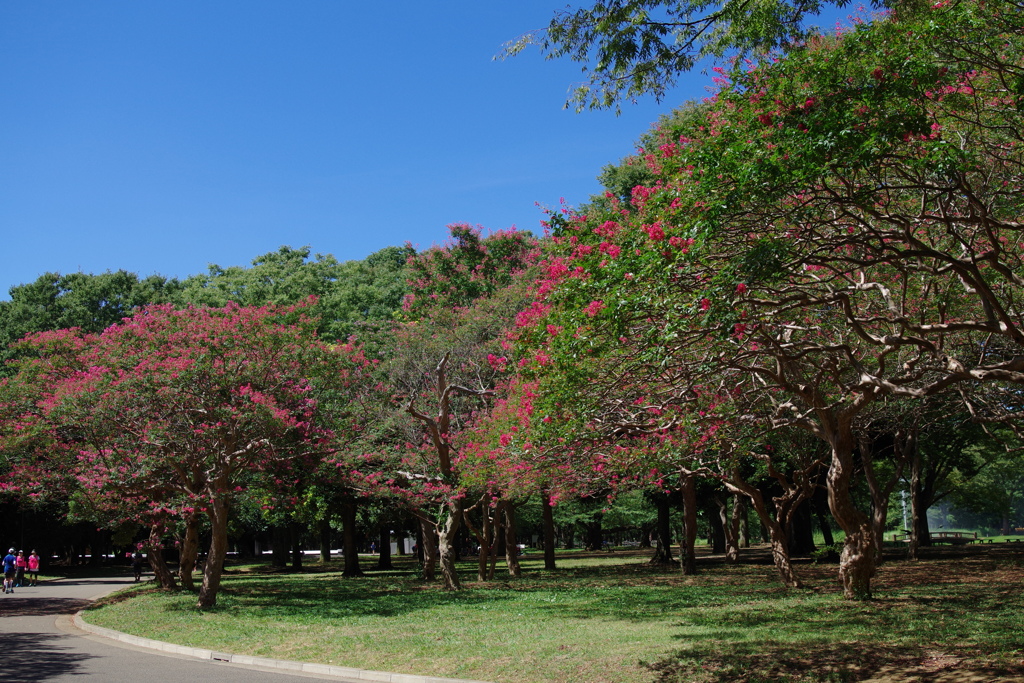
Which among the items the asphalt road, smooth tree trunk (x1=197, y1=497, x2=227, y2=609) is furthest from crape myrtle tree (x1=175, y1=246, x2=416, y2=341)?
the asphalt road

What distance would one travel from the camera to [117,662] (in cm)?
1220

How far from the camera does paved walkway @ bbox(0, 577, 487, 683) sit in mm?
10633

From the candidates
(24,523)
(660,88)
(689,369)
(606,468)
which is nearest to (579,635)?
(606,468)

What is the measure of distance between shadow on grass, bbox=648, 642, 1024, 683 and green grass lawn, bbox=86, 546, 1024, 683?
28 millimetres

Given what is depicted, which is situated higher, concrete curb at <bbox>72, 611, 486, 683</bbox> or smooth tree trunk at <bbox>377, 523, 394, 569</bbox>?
concrete curb at <bbox>72, 611, 486, 683</bbox>

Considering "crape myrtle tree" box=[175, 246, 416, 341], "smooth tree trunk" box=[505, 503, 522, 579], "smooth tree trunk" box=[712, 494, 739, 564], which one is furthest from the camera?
"crape myrtle tree" box=[175, 246, 416, 341]

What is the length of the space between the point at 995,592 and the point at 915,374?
26.4ft

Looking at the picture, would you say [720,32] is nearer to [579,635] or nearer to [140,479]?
[579,635]

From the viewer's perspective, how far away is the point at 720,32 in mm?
9852

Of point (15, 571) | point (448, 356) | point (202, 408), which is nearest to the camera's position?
point (202, 408)

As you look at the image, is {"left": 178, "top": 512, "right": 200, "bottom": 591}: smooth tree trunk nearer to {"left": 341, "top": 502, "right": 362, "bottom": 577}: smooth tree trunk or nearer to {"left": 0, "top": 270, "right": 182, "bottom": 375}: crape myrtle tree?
{"left": 341, "top": 502, "right": 362, "bottom": 577}: smooth tree trunk

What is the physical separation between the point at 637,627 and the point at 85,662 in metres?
9.06

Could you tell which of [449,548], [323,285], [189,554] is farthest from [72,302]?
[449,548]

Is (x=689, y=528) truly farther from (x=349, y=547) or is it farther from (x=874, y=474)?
(x=349, y=547)
